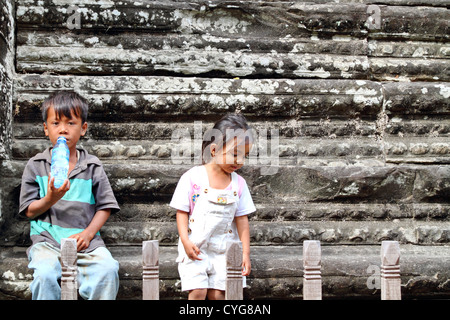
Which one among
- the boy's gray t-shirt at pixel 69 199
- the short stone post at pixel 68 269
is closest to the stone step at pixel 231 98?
the boy's gray t-shirt at pixel 69 199

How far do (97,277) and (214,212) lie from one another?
0.66m

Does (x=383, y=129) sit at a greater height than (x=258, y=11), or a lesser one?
lesser

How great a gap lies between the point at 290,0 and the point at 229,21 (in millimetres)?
506

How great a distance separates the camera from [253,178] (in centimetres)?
313

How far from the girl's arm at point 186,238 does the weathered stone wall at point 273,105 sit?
0.43 m

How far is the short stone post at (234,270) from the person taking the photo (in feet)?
7.27

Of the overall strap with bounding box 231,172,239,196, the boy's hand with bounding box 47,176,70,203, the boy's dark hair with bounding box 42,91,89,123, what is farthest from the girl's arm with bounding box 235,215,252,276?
the boy's dark hair with bounding box 42,91,89,123

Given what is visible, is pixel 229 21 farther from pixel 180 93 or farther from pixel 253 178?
pixel 253 178

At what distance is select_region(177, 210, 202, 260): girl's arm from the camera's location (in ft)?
8.16

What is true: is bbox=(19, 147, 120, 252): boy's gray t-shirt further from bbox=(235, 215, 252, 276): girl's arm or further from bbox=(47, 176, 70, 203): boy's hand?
bbox=(235, 215, 252, 276): girl's arm

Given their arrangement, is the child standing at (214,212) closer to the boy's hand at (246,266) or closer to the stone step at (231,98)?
the boy's hand at (246,266)

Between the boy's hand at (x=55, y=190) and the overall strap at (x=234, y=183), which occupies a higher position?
the overall strap at (x=234, y=183)

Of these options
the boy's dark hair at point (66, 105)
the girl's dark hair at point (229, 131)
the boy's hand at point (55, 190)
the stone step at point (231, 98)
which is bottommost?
the boy's hand at point (55, 190)

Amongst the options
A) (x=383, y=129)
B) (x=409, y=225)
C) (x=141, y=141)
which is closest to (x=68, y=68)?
(x=141, y=141)
